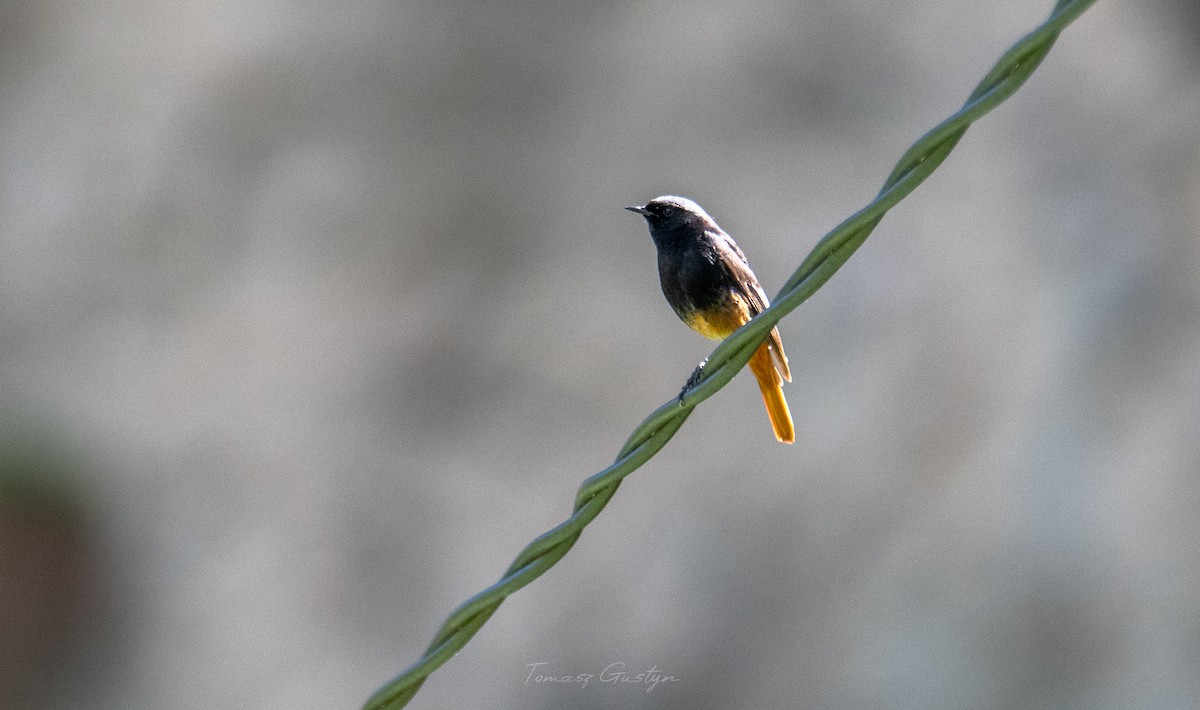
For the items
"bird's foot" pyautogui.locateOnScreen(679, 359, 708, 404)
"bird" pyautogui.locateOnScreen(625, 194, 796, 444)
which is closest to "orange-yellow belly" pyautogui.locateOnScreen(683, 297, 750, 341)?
"bird" pyautogui.locateOnScreen(625, 194, 796, 444)

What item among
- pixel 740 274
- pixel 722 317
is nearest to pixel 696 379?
pixel 722 317

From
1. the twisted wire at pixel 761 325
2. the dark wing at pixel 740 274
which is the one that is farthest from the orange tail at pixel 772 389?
the twisted wire at pixel 761 325

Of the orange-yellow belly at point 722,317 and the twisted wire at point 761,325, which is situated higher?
the orange-yellow belly at point 722,317

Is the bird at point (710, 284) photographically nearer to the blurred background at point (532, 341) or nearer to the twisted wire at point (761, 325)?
the twisted wire at point (761, 325)

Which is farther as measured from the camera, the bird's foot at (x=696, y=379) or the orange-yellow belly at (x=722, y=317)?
the orange-yellow belly at (x=722, y=317)

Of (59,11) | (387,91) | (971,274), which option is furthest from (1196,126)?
(59,11)
